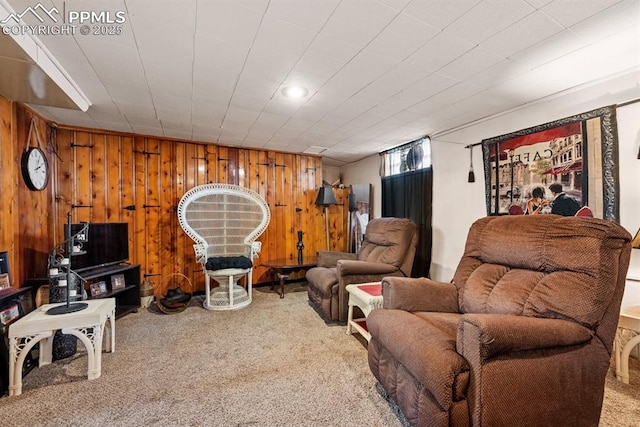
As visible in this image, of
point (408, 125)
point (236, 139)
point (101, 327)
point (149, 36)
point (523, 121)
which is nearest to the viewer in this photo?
point (149, 36)

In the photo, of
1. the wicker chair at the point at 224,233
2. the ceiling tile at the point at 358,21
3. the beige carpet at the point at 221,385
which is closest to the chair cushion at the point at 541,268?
the beige carpet at the point at 221,385

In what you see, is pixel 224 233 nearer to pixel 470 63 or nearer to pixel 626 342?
pixel 470 63

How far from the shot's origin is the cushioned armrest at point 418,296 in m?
1.73

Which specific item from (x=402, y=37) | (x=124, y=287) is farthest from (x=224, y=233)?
(x=402, y=37)

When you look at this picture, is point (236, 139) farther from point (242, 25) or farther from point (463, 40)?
point (463, 40)

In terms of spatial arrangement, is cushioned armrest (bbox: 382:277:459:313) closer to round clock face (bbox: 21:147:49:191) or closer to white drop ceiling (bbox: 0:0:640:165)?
white drop ceiling (bbox: 0:0:640:165)

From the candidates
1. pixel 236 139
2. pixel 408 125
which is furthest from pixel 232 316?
pixel 408 125

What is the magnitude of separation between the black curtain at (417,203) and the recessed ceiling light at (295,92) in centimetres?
203

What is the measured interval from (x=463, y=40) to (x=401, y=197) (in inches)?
99.2

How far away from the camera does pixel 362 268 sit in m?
2.69

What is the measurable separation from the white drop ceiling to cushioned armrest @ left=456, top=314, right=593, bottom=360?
152 centimetres

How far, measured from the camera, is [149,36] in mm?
1546

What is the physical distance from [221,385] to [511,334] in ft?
5.54

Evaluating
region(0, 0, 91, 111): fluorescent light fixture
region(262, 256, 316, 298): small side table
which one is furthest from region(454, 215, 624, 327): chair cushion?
region(0, 0, 91, 111): fluorescent light fixture
